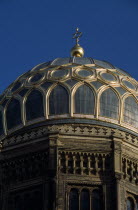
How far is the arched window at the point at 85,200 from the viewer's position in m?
44.3

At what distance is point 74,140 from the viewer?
149 ft

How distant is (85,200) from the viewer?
44.5m

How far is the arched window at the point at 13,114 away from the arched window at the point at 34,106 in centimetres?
45

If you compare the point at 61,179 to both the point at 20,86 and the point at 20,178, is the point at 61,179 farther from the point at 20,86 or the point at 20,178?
the point at 20,86

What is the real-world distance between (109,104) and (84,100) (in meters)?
1.11

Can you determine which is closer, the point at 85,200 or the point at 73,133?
the point at 85,200

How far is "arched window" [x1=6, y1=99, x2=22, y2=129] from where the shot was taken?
47.9 meters

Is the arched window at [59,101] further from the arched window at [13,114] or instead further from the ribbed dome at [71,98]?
the arched window at [13,114]

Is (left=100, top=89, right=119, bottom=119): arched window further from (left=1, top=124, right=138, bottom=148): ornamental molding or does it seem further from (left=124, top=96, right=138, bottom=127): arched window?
(left=1, top=124, right=138, bottom=148): ornamental molding

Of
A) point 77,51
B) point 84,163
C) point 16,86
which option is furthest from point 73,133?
point 77,51

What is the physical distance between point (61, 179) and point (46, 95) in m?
4.91

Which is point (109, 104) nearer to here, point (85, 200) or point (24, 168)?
point (24, 168)

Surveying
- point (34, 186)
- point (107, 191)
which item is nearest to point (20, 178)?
point (34, 186)

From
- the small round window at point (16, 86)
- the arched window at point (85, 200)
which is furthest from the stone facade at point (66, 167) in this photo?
the small round window at point (16, 86)
